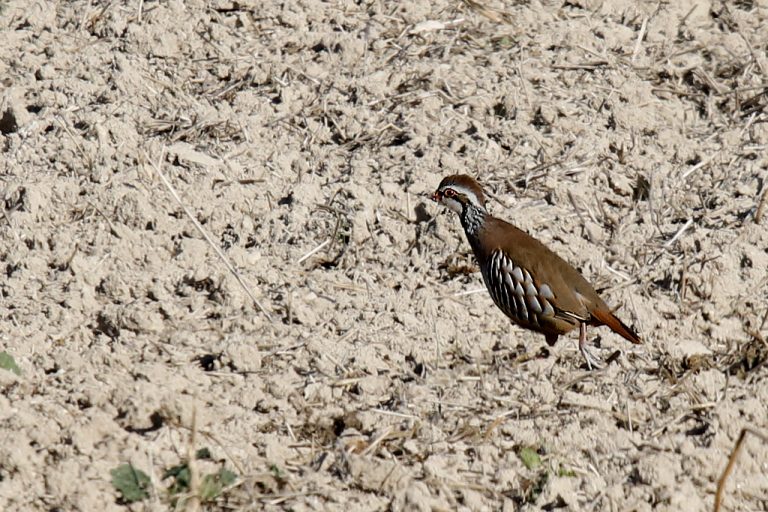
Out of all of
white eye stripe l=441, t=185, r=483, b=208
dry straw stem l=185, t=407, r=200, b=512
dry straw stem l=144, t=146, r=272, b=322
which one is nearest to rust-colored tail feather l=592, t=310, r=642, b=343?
white eye stripe l=441, t=185, r=483, b=208

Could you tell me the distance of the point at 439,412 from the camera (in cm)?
472

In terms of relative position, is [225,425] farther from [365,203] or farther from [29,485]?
Result: [365,203]

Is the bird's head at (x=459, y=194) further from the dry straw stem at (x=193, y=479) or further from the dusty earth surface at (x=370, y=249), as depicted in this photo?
the dry straw stem at (x=193, y=479)

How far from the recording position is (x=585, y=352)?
5145mm

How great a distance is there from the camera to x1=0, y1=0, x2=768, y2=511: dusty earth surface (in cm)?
440

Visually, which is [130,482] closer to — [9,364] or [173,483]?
[173,483]

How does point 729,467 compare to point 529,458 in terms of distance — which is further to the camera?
point 529,458

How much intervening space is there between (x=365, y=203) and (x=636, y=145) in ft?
4.57

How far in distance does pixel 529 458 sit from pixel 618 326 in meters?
0.84

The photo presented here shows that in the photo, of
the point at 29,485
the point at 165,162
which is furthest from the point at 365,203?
the point at 29,485

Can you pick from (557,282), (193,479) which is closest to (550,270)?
(557,282)

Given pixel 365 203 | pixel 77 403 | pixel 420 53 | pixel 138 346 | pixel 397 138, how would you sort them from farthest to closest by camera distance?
pixel 420 53, pixel 397 138, pixel 365 203, pixel 138 346, pixel 77 403

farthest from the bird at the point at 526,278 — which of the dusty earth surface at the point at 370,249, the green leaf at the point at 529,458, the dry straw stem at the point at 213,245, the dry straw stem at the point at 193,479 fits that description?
the dry straw stem at the point at 193,479

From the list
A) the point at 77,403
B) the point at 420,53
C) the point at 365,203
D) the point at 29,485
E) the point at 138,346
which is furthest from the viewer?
the point at 420,53
